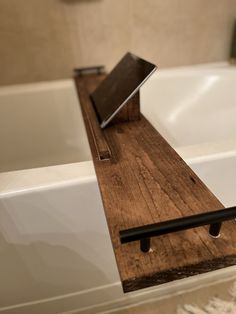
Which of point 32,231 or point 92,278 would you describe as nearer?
point 32,231

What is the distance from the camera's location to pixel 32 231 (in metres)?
0.69

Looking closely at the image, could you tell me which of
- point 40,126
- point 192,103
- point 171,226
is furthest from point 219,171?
point 40,126

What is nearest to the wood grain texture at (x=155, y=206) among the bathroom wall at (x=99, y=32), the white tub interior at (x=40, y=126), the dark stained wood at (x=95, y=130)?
the dark stained wood at (x=95, y=130)

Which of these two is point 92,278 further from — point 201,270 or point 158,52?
point 158,52

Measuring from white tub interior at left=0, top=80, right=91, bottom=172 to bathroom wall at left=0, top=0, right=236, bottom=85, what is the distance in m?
0.12

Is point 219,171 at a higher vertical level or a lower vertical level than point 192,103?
higher

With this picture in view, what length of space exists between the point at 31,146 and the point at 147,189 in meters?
1.03

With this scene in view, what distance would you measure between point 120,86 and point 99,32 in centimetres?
61

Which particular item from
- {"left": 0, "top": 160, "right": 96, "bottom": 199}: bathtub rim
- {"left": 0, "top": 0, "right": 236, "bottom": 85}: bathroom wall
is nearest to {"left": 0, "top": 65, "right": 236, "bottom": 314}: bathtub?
{"left": 0, "top": 160, "right": 96, "bottom": 199}: bathtub rim

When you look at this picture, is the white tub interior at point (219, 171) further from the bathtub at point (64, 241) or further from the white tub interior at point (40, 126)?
the white tub interior at point (40, 126)

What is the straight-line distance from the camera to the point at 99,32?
1359mm

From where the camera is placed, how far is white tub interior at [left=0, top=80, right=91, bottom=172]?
4.38 feet

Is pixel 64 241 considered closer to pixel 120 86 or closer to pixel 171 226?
pixel 171 226

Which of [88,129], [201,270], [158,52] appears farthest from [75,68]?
[201,270]
